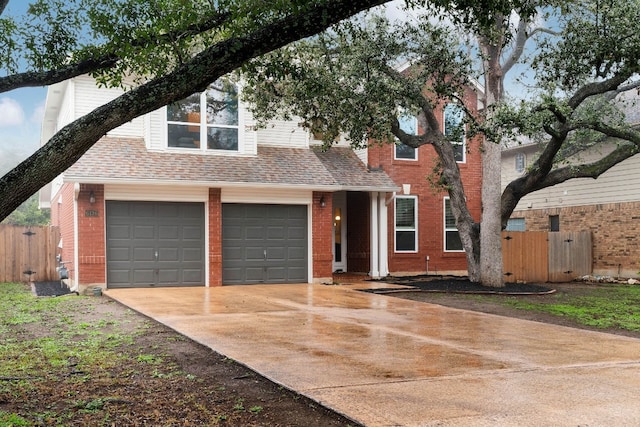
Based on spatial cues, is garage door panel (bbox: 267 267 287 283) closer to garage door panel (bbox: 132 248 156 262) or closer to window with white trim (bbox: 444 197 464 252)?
garage door panel (bbox: 132 248 156 262)

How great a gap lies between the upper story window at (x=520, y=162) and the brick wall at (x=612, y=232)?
3197mm

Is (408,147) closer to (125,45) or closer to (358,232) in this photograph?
(358,232)

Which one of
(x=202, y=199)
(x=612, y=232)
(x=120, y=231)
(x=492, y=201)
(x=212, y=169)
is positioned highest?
(x=212, y=169)

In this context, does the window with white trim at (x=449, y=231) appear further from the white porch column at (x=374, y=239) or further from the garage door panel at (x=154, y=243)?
the garage door panel at (x=154, y=243)

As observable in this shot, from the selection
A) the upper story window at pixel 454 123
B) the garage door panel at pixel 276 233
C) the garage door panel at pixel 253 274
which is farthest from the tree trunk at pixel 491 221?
the garage door panel at pixel 253 274

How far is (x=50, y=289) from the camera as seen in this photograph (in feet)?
59.6

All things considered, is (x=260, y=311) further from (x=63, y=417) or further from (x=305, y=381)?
(x=63, y=417)

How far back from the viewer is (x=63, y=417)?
17.9 ft

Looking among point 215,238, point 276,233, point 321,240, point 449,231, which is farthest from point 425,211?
point 215,238

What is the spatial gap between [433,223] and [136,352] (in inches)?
606

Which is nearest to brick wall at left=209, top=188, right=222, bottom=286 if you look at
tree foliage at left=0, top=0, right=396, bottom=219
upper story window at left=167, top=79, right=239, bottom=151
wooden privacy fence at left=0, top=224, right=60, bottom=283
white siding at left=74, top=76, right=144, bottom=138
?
upper story window at left=167, top=79, right=239, bottom=151

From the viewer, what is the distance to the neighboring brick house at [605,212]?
21.6m

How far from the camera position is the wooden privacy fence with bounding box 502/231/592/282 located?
20375 mm

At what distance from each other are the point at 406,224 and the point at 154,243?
340 inches
